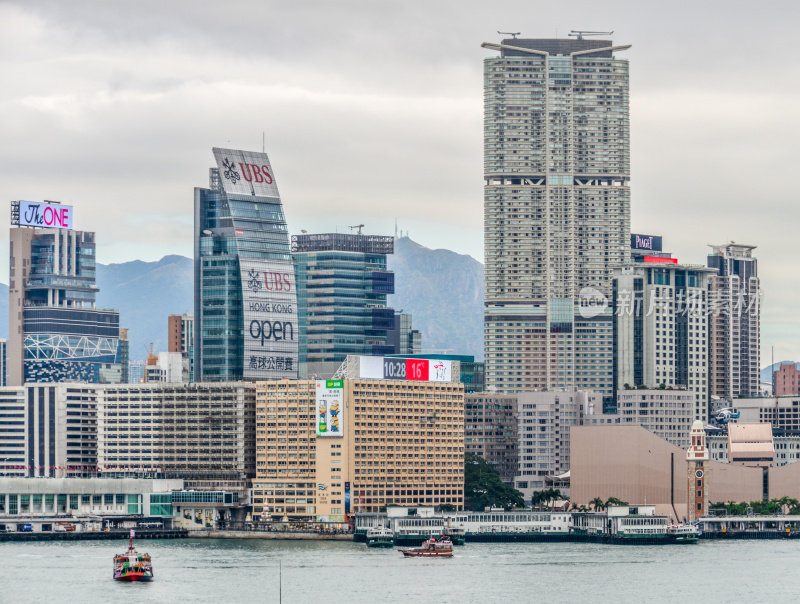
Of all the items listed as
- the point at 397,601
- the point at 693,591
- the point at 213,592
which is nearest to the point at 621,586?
the point at 693,591

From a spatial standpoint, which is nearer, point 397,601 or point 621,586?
point 397,601

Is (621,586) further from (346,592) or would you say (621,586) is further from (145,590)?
(145,590)

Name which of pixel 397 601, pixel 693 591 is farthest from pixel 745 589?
pixel 397 601

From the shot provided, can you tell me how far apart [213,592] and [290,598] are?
30.8 ft

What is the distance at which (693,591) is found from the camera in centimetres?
19425

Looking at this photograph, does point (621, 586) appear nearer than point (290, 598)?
No

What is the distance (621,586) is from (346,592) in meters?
28.9

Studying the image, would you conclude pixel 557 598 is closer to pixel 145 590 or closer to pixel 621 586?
pixel 621 586

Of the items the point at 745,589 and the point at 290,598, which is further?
the point at 745,589

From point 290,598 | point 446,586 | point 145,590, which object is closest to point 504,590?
point 446,586

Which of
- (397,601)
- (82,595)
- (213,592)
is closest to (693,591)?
(397,601)

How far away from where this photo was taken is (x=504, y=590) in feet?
630

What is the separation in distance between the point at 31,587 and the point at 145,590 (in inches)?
464

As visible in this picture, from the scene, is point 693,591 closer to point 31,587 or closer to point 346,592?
point 346,592
